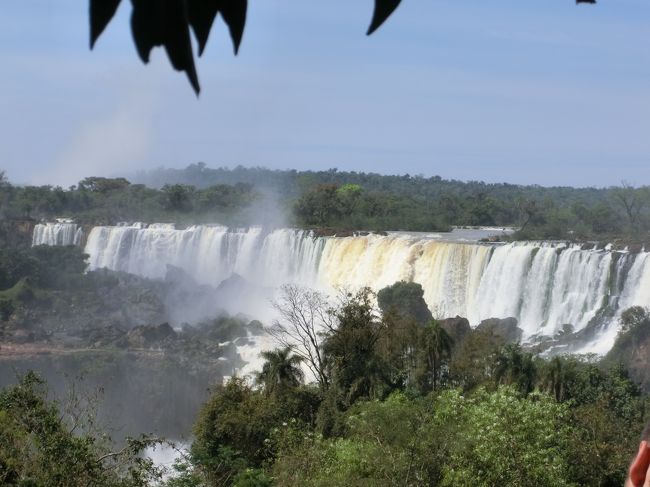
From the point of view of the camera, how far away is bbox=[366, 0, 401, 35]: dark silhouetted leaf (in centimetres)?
70

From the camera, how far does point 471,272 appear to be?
100 ft

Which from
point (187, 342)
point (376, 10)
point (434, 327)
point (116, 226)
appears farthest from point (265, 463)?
point (116, 226)

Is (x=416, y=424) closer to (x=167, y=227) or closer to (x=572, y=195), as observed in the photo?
(x=167, y=227)

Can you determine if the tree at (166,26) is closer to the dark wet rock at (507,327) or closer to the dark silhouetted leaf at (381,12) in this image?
the dark silhouetted leaf at (381,12)

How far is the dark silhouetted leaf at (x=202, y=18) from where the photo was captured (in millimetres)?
698

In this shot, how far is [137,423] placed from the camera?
81.7 ft

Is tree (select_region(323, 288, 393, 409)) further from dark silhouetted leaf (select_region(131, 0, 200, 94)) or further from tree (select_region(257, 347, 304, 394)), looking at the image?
dark silhouetted leaf (select_region(131, 0, 200, 94))

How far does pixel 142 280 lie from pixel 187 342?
1009 centimetres

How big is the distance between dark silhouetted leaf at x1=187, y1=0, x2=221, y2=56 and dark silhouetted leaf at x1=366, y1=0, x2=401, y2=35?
11cm

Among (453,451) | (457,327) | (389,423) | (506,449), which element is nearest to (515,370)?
(389,423)

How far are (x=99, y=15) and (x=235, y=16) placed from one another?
97mm

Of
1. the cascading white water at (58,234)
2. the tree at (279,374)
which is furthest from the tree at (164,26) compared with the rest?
the cascading white water at (58,234)

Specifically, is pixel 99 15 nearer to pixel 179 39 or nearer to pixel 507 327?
pixel 179 39

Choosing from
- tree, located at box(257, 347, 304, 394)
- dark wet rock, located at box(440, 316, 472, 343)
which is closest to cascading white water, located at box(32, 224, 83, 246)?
dark wet rock, located at box(440, 316, 472, 343)
